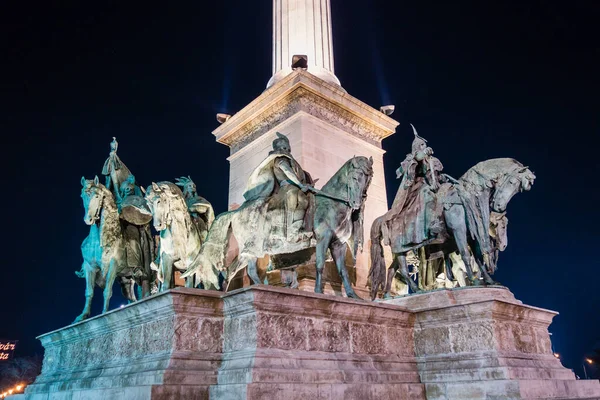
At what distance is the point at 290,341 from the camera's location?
7867 mm

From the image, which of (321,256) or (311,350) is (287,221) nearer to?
(321,256)

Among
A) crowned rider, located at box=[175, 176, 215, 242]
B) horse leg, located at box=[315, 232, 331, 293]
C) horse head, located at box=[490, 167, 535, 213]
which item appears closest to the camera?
horse leg, located at box=[315, 232, 331, 293]

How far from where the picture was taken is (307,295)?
8.16 m

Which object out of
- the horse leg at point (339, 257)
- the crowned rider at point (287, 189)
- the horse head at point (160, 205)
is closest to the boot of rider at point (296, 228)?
the crowned rider at point (287, 189)

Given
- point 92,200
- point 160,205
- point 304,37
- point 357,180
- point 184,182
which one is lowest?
point 160,205

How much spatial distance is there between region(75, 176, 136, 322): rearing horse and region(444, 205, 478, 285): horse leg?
24.7ft

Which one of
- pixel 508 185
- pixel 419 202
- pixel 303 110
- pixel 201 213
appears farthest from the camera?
pixel 303 110

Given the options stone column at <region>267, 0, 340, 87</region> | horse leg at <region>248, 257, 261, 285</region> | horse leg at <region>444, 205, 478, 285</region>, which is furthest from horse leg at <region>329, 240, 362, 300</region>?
stone column at <region>267, 0, 340, 87</region>

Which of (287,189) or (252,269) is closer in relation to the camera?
(252,269)

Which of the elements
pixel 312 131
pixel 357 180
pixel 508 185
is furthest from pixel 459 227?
pixel 312 131

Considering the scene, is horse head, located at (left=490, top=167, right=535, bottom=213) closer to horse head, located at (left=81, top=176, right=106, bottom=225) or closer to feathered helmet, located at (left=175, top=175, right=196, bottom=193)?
feathered helmet, located at (left=175, top=175, right=196, bottom=193)

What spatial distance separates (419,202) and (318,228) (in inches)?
109

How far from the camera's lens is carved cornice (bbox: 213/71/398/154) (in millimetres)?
14828

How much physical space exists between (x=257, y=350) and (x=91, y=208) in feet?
22.2
